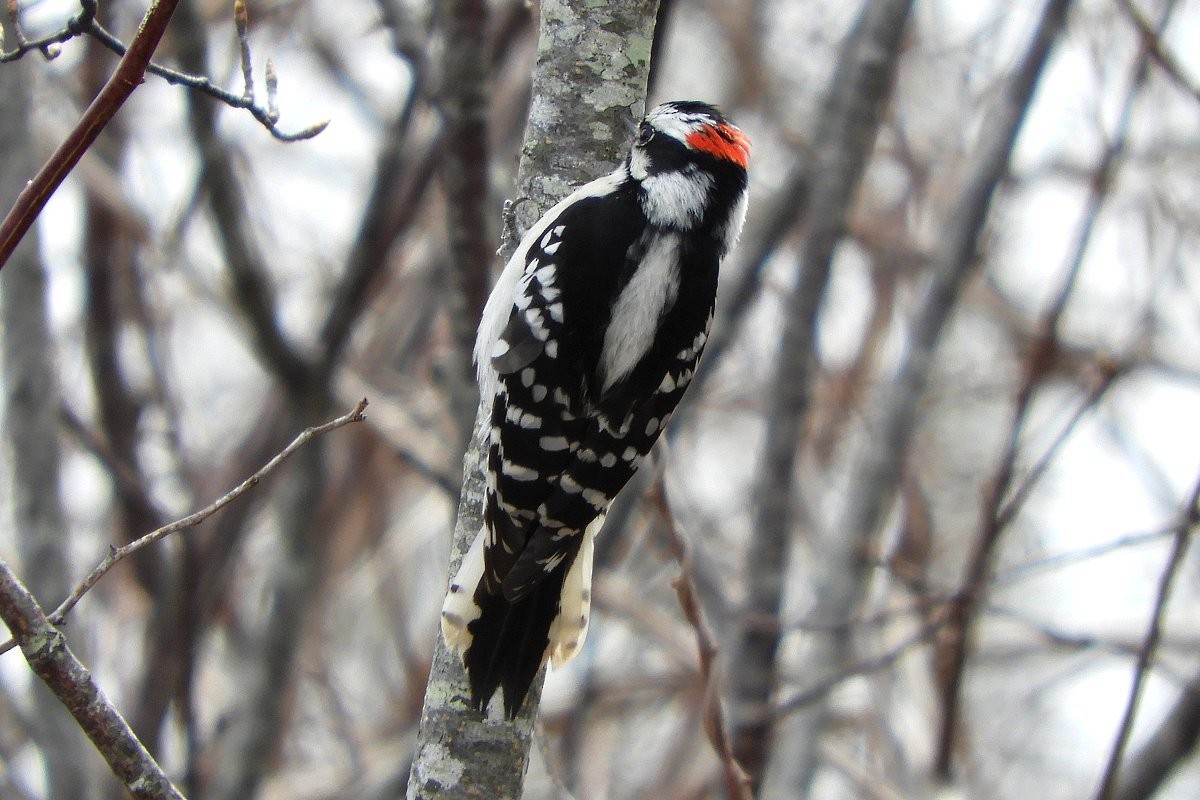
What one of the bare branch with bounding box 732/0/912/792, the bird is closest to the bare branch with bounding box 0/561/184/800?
the bird

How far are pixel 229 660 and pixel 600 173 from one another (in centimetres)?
583

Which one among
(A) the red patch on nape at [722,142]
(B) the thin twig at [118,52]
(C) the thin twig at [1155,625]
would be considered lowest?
(C) the thin twig at [1155,625]

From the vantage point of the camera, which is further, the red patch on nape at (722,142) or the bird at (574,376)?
the red patch on nape at (722,142)

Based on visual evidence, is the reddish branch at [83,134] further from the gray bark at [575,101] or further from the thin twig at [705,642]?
the thin twig at [705,642]

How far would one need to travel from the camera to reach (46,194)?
1.69m

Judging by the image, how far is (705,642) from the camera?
2.79m

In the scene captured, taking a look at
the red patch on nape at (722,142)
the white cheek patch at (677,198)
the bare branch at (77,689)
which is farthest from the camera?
the red patch on nape at (722,142)

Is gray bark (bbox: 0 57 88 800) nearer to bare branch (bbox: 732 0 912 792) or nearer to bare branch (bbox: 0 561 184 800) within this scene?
bare branch (bbox: 732 0 912 792)

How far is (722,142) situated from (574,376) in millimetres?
995

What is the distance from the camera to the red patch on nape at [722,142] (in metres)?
3.55

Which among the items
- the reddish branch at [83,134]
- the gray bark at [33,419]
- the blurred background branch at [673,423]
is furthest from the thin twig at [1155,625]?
the gray bark at [33,419]

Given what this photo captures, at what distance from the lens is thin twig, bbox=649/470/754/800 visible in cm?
263

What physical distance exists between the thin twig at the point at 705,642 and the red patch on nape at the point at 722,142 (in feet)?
3.75

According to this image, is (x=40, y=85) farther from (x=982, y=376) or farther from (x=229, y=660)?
(x=982, y=376)
